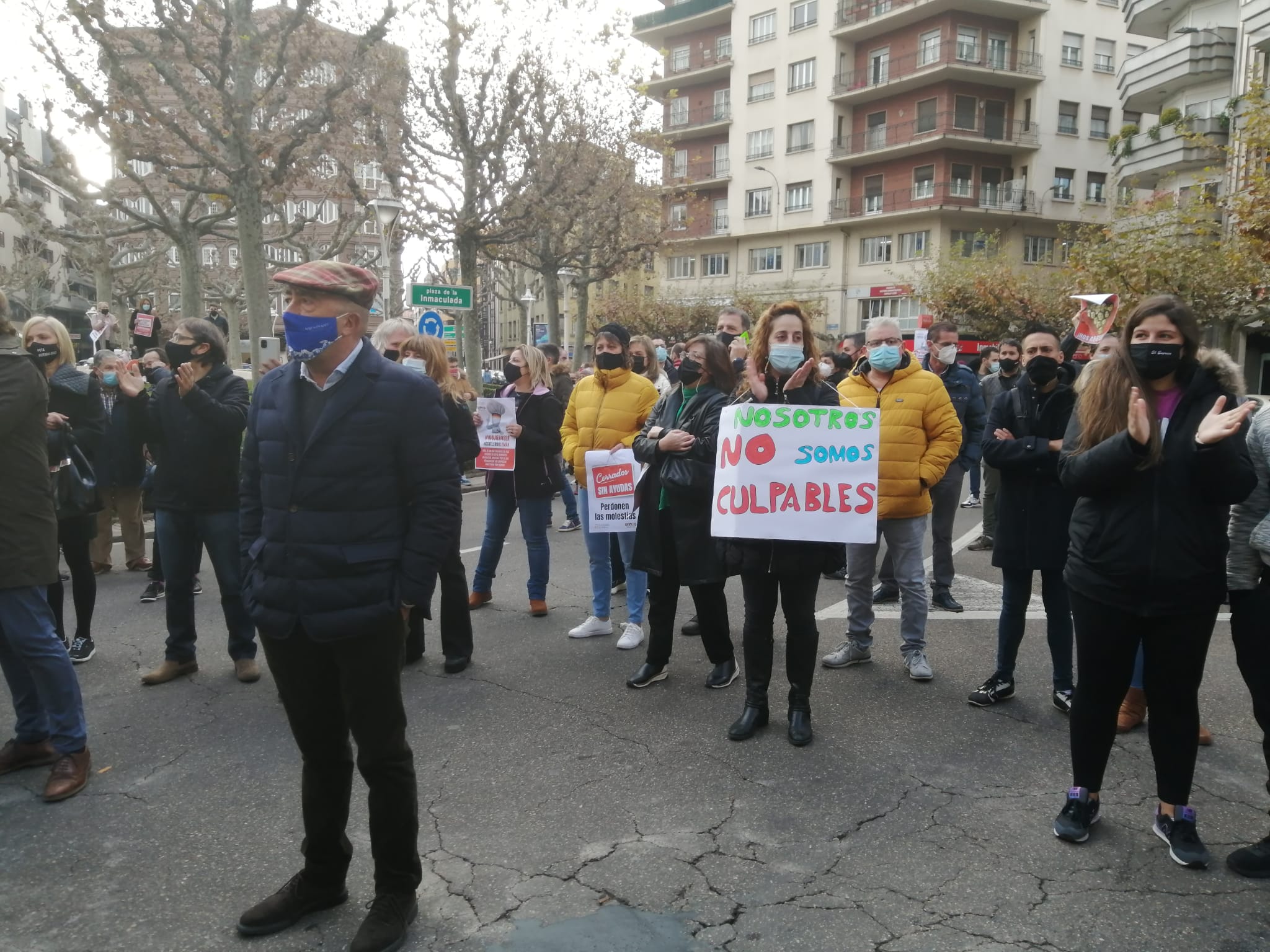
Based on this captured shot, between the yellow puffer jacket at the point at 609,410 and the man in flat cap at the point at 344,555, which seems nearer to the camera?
the man in flat cap at the point at 344,555

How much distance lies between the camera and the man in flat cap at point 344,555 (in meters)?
2.91

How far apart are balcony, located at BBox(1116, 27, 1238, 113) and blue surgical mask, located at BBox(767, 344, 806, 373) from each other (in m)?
30.6

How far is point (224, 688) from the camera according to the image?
532cm

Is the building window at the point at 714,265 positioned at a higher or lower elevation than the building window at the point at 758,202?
lower

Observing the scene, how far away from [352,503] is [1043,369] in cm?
357

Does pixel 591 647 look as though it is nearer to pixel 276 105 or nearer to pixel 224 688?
pixel 224 688

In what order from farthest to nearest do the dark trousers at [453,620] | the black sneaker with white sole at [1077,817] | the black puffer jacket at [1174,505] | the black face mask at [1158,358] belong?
the dark trousers at [453,620], the black sneaker with white sole at [1077,817], the black face mask at [1158,358], the black puffer jacket at [1174,505]

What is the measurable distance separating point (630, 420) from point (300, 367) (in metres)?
3.31

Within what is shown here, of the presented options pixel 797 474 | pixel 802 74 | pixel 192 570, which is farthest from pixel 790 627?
pixel 802 74

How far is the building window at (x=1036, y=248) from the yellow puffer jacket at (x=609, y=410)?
4646 centimetres

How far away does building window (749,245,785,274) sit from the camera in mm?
51688

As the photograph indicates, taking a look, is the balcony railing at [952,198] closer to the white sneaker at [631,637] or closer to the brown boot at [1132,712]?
the white sneaker at [631,637]

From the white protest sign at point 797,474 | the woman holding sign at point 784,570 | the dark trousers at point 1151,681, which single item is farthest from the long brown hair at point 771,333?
the dark trousers at point 1151,681

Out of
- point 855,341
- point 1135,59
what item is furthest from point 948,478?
point 1135,59
